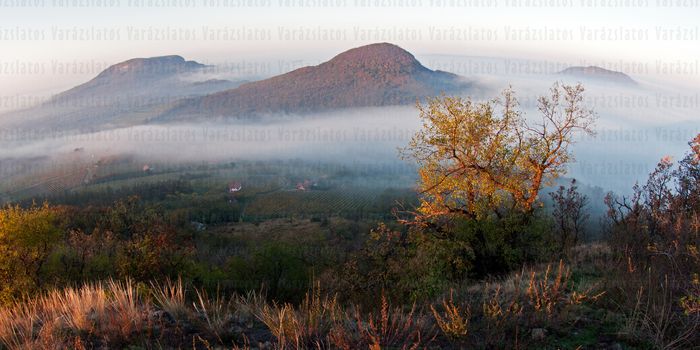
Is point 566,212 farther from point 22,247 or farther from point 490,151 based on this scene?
point 22,247

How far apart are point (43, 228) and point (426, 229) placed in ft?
63.6

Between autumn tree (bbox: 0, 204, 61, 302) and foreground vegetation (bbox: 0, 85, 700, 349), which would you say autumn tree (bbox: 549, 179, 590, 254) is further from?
autumn tree (bbox: 0, 204, 61, 302)

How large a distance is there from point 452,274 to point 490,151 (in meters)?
4.50

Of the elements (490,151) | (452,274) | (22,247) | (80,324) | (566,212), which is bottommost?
(22,247)

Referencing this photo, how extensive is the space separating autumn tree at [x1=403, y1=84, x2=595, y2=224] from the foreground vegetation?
0.05 meters

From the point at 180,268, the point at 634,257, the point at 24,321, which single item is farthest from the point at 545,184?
the point at 180,268

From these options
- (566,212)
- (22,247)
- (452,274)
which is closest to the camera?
(452,274)

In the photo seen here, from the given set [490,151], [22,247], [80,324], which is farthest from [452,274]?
[22,247]

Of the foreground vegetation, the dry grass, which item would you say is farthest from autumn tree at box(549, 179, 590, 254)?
the dry grass

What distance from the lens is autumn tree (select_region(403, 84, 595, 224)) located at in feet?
52.3

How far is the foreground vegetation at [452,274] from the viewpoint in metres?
6.65

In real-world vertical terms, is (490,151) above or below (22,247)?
above

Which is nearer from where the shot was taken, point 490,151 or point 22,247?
point 490,151

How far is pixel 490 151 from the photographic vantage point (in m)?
16.0
